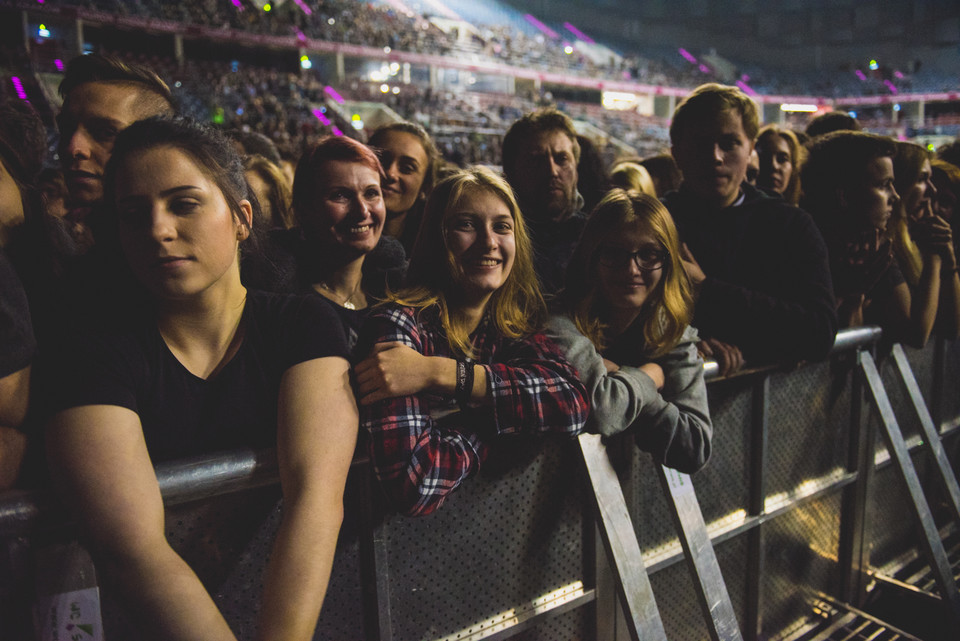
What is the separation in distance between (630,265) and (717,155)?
830 millimetres

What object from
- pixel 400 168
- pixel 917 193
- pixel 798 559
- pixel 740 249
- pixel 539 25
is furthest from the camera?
pixel 539 25

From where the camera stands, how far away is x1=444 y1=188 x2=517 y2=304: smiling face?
1.71 meters

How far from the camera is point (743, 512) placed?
2.32 meters

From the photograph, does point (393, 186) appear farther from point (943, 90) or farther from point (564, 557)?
point (943, 90)

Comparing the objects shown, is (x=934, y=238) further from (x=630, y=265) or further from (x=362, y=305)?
(x=362, y=305)

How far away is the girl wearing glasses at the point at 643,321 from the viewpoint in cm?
181

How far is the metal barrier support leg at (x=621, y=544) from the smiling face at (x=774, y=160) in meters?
2.55

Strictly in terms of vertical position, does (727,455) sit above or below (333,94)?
below

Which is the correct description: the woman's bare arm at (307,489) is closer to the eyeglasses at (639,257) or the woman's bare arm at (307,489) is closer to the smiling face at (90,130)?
the eyeglasses at (639,257)

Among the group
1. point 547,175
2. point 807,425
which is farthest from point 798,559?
point 547,175

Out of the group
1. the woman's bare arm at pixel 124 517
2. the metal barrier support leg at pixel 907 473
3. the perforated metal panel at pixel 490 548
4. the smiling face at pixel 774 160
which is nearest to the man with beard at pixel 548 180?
the perforated metal panel at pixel 490 548

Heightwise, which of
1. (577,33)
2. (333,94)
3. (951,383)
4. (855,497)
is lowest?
(855,497)

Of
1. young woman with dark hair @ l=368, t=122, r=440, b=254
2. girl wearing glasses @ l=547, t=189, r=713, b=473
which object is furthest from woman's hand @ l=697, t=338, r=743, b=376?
young woman with dark hair @ l=368, t=122, r=440, b=254

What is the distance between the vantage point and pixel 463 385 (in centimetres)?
151
